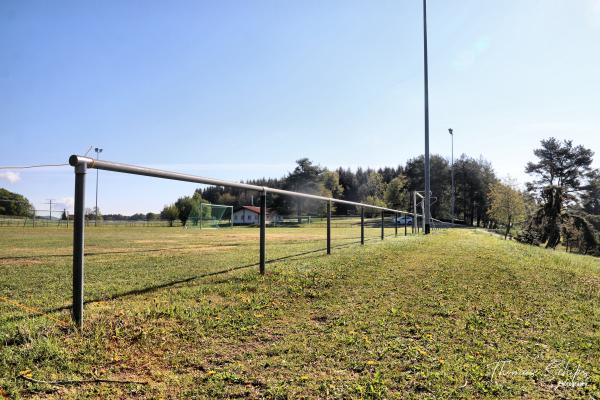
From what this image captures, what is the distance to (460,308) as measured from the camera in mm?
3582

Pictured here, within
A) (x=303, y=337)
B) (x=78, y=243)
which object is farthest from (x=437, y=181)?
(x=78, y=243)

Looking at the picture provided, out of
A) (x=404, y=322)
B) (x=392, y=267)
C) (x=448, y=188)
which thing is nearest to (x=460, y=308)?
(x=404, y=322)

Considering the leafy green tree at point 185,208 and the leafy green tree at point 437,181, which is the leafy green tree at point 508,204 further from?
the leafy green tree at point 185,208

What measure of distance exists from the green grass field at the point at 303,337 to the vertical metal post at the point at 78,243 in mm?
118

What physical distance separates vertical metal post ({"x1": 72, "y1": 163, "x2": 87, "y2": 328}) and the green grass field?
12cm

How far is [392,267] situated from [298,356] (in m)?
3.70

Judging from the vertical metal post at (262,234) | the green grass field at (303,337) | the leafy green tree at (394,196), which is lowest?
the green grass field at (303,337)

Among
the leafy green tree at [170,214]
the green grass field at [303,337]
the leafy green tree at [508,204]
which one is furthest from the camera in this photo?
the leafy green tree at [170,214]

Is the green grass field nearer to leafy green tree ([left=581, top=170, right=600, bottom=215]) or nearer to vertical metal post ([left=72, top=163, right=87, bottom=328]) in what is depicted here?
vertical metal post ([left=72, top=163, right=87, bottom=328])

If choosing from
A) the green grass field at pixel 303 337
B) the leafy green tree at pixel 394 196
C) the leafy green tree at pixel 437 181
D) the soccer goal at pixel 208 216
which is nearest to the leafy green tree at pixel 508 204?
the leafy green tree at pixel 394 196

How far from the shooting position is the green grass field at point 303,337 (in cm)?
203

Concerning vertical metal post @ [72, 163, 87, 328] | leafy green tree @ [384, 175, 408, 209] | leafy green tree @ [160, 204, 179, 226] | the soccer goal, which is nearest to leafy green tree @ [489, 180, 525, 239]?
leafy green tree @ [384, 175, 408, 209]

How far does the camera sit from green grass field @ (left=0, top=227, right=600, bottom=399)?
6.67 feet

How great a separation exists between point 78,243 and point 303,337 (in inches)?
66.6
